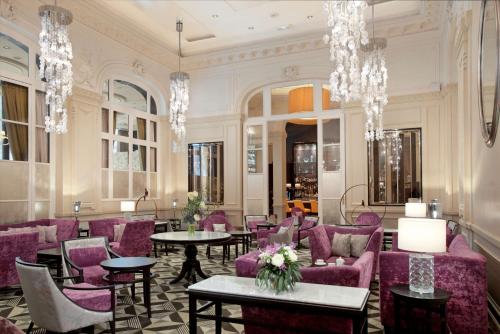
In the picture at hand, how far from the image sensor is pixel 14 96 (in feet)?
24.8

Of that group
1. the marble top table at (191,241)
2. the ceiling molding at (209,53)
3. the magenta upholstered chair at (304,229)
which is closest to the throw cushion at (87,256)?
the marble top table at (191,241)

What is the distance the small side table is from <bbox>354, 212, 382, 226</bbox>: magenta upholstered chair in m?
5.10

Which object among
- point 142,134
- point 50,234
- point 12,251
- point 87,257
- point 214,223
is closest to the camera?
point 87,257

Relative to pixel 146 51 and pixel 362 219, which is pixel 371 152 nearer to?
pixel 362 219

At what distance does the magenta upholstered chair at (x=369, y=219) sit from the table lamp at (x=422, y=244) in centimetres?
521

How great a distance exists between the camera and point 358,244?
6.13m

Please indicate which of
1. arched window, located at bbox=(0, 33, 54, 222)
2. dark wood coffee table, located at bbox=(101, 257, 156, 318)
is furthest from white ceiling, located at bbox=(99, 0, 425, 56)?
dark wood coffee table, located at bbox=(101, 257, 156, 318)

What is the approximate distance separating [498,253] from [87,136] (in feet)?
26.1

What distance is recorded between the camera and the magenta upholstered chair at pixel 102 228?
7.98 m

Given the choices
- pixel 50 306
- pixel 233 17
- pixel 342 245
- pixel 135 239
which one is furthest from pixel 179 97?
pixel 50 306

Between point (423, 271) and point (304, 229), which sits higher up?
point (423, 271)

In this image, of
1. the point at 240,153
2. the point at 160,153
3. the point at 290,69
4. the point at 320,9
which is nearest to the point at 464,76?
the point at 320,9

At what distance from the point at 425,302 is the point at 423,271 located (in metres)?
0.30

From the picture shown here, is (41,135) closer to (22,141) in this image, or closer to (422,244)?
(22,141)
